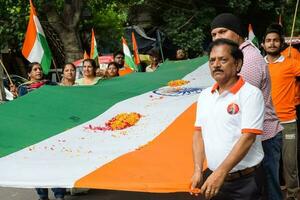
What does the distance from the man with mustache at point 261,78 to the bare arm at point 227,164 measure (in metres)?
0.68

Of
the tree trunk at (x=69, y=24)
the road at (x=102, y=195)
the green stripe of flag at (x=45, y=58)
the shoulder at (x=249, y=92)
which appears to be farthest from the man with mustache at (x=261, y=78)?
the tree trunk at (x=69, y=24)

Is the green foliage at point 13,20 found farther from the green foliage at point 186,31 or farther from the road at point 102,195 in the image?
the road at point 102,195

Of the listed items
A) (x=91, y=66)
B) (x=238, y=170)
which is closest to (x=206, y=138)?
(x=238, y=170)

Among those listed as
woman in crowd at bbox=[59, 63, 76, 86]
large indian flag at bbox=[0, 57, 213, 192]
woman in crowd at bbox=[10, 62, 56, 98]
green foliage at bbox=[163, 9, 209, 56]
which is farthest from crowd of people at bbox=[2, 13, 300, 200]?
green foliage at bbox=[163, 9, 209, 56]

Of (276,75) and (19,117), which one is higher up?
(276,75)

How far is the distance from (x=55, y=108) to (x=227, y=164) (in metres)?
3.33

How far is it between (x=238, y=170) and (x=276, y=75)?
2.09 meters

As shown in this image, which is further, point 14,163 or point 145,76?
point 145,76

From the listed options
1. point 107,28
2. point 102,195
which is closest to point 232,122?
point 102,195

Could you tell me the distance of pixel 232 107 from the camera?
9.23ft

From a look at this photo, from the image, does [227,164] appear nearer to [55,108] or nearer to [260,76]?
[260,76]

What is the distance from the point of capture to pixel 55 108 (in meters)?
5.70

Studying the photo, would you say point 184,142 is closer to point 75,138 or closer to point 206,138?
point 75,138

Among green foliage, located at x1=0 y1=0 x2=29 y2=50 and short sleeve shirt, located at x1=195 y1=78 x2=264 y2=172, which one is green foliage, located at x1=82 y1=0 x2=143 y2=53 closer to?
green foliage, located at x1=0 y1=0 x2=29 y2=50
